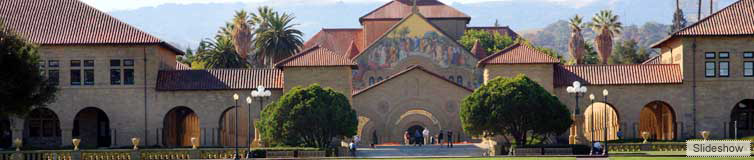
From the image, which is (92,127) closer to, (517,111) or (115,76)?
(115,76)

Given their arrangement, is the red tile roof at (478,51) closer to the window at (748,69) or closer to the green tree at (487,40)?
the green tree at (487,40)

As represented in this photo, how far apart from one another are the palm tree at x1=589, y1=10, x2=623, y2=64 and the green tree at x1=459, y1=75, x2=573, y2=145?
5213cm

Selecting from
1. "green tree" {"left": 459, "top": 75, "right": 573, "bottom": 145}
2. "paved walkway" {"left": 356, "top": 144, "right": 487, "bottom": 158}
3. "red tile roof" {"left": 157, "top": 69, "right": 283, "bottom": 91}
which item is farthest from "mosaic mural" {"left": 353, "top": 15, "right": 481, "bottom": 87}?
"green tree" {"left": 459, "top": 75, "right": 573, "bottom": 145}

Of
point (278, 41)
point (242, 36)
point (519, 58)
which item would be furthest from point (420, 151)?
point (242, 36)

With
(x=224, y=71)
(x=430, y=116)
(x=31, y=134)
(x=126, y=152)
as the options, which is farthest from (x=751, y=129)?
(x=31, y=134)

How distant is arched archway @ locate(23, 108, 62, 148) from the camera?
73.1 m

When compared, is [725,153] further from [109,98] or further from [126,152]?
[109,98]

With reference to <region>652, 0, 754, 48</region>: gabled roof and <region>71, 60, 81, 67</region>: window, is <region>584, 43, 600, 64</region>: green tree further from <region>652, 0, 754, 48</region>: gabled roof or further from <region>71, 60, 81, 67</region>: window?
<region>71, 60, 81, 67</region>: window

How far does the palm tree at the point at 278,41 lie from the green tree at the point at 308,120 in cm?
3337

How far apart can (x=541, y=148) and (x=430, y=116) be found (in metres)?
23.9

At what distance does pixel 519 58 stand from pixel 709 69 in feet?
33.1

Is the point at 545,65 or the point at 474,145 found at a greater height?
A: the point at 545,65

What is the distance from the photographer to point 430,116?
80688mm

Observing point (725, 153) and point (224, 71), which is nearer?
point (725, 153)
